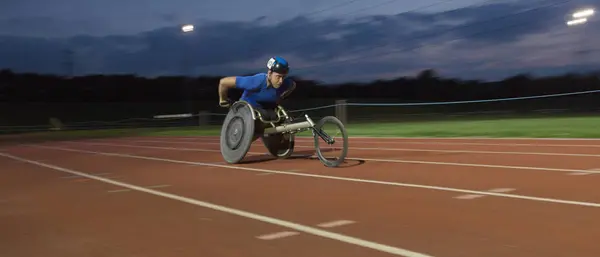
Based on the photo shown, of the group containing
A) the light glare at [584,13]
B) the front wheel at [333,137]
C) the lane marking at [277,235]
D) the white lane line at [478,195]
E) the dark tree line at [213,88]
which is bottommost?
the lane marking at [277,235]

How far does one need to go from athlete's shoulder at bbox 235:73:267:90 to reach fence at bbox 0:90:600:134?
27.1 meters

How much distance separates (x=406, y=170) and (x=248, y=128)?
2570 mm

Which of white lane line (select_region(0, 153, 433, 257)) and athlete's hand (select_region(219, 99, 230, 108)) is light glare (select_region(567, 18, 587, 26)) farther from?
white lane line (select_region(0, 153, 433, 257))

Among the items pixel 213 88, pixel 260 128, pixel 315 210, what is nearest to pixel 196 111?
pixel 213 88

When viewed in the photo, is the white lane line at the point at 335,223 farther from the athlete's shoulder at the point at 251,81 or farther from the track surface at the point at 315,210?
the athlete's shoulder at the point at 251,81

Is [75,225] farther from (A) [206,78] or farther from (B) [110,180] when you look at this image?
(A) [206,78]

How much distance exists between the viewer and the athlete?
8281 millimetres

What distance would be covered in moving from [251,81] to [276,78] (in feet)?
1.40

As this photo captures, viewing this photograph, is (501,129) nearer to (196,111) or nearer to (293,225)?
(293,225)

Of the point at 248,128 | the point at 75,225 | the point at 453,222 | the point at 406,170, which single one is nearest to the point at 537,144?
the point at 406,170

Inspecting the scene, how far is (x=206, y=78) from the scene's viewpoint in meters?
68.4

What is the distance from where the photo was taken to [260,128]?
866cm

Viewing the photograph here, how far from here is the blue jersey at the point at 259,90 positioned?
8.50m

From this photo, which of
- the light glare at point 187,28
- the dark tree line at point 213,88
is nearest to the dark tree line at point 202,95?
the dark tree line at point 213,88
